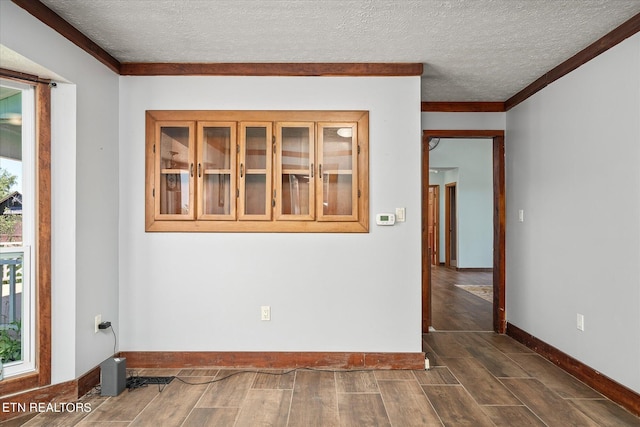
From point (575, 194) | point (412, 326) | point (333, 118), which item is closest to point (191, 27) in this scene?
point (333, 118)

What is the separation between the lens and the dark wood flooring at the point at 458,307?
15.5 ft

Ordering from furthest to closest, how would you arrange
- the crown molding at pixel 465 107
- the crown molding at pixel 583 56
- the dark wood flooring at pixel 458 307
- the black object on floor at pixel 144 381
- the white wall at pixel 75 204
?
the dark wood flooring at pixel 458 307, the crown molding at pixel 465 107, the black object on floor at pixel 144 381, the white wall at pixel 75 204, the crown molding at pixel 583 56

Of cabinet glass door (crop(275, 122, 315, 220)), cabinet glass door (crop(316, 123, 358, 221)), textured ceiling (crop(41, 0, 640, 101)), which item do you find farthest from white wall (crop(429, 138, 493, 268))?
cabinet glass door (crop(275, 122, 315, 220))

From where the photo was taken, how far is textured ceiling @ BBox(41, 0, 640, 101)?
2423 millimetres

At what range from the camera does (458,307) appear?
18.4 ft

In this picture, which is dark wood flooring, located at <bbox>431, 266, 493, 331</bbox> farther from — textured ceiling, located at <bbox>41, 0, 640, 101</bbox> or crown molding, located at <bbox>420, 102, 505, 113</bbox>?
textured ceiling, located at <bbox>41, 0, 640, 101</bbox>

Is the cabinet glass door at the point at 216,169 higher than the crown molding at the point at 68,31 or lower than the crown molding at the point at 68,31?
lower

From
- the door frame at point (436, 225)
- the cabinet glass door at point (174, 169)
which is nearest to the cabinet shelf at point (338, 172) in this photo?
the cabinet glass door at point (174, 169)

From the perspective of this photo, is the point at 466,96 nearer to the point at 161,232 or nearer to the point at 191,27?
the point at 191,27

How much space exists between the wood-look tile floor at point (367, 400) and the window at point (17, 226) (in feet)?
1.60

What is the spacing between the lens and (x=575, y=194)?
128 inches

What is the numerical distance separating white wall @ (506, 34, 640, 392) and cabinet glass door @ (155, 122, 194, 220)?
123 inches

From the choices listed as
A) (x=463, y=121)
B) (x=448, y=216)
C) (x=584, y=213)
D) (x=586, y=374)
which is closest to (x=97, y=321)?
(x=586, y=374)

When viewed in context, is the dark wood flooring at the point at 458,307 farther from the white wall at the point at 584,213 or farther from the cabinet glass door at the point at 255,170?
the cabinet glass door at the point at 255,170
